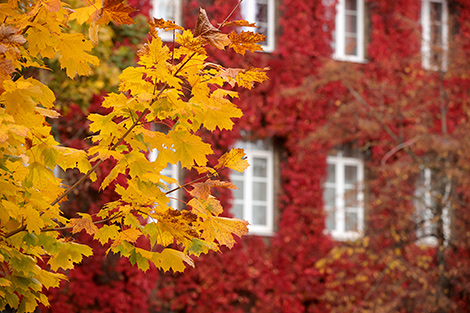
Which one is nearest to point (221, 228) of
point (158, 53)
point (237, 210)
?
point (158, 53)

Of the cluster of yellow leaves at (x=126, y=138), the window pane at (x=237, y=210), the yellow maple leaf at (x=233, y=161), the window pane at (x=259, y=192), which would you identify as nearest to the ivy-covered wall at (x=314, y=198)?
the window pane at (x=259, y=192)

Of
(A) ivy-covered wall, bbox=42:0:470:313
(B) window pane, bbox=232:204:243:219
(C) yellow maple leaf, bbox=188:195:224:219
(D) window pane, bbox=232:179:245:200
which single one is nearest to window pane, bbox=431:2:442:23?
(A) ivy-covered wall, bbox=42:0:470:313

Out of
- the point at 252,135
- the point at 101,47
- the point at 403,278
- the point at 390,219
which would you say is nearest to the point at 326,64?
the point at 252,135

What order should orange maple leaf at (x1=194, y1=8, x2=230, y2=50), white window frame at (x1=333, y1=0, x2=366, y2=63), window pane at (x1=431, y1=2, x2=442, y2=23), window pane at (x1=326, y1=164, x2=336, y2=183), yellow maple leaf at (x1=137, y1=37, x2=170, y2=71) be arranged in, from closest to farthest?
orange maple leaf at (x1=194, y1=8, x2=230, y2=50), yellow maple leaf at (x1=137, y1=37, x2=170, y2=71), window pane at (x1=326, y1=164, x2=336, y2=183), white window frame at (x1=333, y1=0, x2=366, y2=63), window pane at (x1=431, y1=2, x2=442, y2=23)

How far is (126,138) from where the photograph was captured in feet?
13.3

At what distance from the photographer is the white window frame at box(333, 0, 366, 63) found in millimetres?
15492

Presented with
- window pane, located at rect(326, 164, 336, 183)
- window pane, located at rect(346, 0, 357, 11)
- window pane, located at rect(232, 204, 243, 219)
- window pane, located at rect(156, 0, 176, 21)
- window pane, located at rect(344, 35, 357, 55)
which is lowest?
window pane, located at rect(232, 204, 243, 219)

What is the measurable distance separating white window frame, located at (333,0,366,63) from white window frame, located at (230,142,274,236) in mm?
2596

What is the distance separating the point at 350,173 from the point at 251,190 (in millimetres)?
2097

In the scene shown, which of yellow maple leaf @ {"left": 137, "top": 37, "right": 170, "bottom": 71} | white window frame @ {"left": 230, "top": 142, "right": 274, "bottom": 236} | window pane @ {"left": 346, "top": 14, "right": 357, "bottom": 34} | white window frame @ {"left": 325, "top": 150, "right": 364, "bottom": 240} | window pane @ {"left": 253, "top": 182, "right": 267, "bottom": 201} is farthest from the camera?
window pane @ {"left": 346, "top": 14, "right": 357, "bottom": 34}

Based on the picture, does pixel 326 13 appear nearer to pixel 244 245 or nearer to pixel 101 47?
pixel 244 245

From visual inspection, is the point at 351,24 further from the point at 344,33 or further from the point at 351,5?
the point at 351,5

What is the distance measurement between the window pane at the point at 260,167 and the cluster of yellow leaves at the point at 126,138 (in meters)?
10.3

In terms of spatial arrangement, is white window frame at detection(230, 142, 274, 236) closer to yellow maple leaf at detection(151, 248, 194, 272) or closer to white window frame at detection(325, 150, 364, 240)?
white window frame at detection(325, 150, 364, 240)
